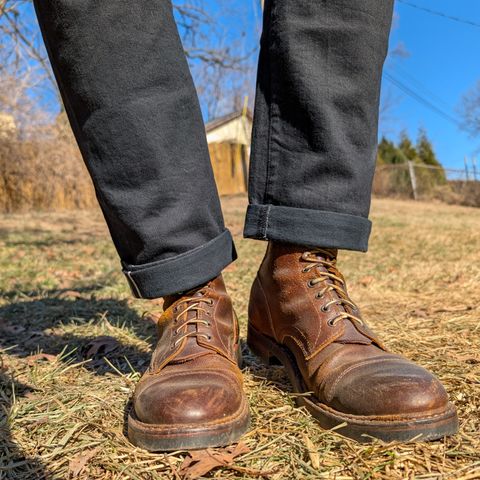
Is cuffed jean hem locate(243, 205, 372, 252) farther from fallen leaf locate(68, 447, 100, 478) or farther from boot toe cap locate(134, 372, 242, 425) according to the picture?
fallen leaf locate(68, 447, 100, 478)

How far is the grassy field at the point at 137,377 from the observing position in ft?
2.35

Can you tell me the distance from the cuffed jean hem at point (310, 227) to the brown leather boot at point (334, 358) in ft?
0.13

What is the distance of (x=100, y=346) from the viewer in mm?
1321

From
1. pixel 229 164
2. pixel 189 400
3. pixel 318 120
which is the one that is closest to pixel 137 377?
pixel 189 400

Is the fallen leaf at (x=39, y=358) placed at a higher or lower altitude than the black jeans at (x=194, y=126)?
→ lower

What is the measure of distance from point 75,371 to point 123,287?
1137mm

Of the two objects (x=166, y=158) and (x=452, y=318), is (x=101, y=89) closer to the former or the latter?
(x=166, y=158)

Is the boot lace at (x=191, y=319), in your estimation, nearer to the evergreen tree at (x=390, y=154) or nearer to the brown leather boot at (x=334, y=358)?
the brown leather boot at (x=334, y=358)

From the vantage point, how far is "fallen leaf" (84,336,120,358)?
1.29m

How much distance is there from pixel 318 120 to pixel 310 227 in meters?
0.20

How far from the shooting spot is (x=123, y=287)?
2283mm

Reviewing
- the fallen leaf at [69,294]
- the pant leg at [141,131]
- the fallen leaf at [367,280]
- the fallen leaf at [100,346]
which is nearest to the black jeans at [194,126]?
the pant leg at [141,131]

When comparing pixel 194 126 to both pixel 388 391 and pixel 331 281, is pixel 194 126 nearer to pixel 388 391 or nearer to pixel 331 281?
pixel 331 281

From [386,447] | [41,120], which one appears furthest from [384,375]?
[41,120]
